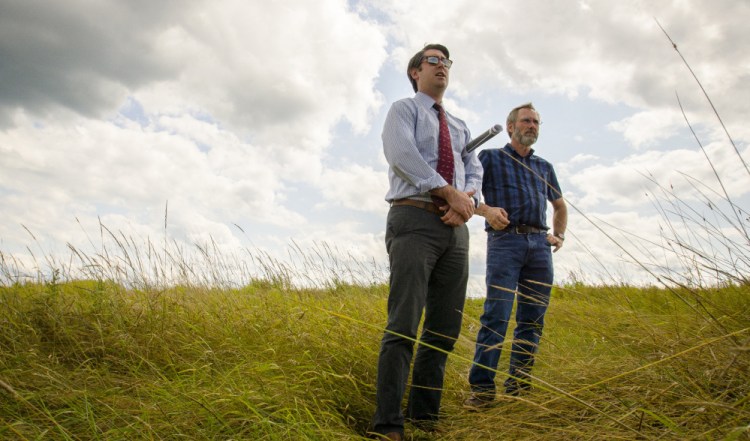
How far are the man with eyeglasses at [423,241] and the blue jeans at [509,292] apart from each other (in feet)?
1.66

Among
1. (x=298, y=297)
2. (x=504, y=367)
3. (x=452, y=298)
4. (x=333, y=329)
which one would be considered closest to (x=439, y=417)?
(x=452, y=298)

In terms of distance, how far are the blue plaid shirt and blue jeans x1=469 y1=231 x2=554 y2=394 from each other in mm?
141

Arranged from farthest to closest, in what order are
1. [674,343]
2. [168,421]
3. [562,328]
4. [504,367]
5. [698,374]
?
[562,328]
[504,367]
[168,421]
[674,343]
[698,374]

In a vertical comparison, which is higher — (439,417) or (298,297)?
(298,297)

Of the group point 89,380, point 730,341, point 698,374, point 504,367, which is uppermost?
point 730,341

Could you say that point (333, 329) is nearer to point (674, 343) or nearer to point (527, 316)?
point (527, 316)

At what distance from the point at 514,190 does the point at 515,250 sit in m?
0.47

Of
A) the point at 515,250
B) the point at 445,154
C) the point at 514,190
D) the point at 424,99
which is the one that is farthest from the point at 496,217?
the point at 424,99

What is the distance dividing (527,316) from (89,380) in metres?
3.13

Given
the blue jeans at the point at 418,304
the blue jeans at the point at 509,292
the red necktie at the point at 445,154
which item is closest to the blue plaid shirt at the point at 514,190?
the blue jeans at the point at 509,292

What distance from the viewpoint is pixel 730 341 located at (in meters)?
1.73

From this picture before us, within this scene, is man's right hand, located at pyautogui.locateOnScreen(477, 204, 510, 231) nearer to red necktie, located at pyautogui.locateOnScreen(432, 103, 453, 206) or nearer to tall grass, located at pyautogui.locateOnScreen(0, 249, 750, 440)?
red necktie, located at pyautogui.locateOnScreen(432, 103, 453, 206)

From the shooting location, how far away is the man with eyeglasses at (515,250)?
3355 millimetres

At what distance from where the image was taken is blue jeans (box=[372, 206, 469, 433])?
2633mm
